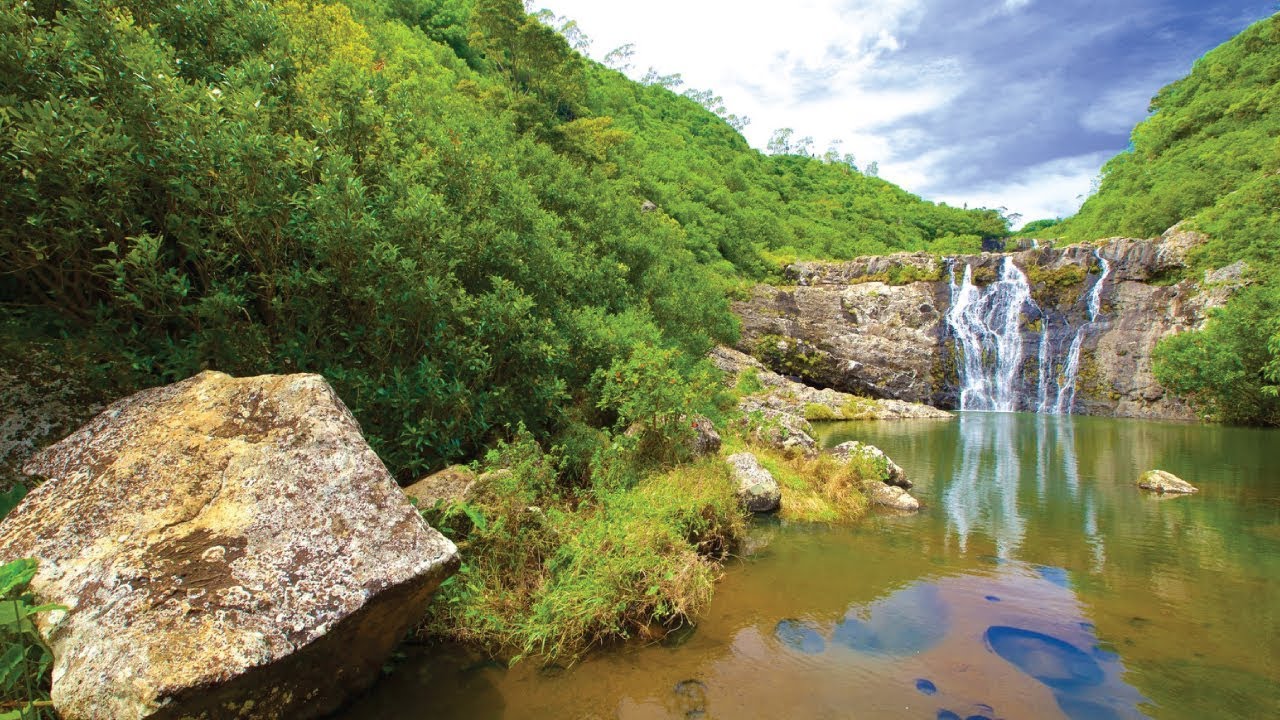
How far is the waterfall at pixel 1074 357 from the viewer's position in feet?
111

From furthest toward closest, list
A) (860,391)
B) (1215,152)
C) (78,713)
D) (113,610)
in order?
1. (1215,152)
2. (860,391)
3. (113,610)
4. (78,713)

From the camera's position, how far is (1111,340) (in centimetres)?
3350

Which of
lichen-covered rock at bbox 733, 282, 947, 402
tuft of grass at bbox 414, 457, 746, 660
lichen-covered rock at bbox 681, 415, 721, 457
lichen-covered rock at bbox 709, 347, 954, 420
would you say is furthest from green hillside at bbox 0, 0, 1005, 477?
lichen-covered rock at bbox 733, 282, 947, 402

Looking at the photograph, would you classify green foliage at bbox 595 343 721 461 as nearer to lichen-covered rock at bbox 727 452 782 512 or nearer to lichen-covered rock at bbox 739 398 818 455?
lichen-covered rock at bbox 727 452 782 512

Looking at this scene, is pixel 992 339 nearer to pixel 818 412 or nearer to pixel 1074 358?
pixel 1074 358

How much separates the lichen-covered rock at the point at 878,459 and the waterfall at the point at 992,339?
90.0 ft

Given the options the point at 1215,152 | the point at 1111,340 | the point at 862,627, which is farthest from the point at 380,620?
the point at 1215,152

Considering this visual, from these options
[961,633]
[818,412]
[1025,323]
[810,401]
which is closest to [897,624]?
[961,633]

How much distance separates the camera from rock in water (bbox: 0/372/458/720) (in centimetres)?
309

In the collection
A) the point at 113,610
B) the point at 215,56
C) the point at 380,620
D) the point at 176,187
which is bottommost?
the point at 380,620

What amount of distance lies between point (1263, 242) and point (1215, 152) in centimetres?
2500

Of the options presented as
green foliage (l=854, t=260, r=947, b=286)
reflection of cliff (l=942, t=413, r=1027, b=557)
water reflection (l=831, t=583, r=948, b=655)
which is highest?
green foliage (l=854, t=260, r=947, b=286)

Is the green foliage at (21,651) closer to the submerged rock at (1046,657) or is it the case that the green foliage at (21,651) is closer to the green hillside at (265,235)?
the green hillside at (265,235)

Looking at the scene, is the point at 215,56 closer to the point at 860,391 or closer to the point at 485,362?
the point at 485,362
